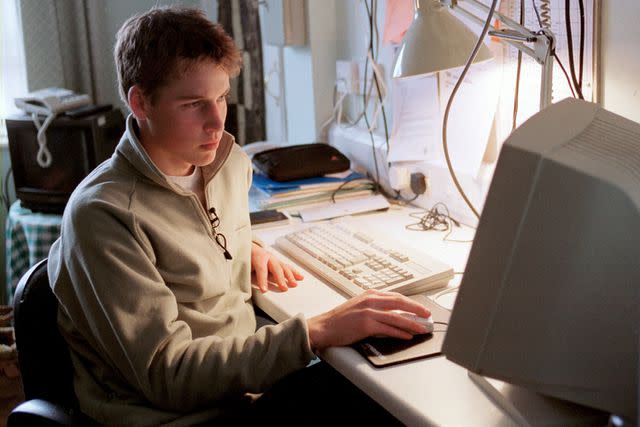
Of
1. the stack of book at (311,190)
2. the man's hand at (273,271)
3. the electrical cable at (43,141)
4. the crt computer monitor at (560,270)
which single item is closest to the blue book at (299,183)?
the stack of book at (311,190)

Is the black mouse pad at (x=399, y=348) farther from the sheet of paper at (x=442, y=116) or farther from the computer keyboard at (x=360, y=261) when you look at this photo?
the sheet of paper at (x=442, y=116)

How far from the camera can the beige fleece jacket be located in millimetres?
1174

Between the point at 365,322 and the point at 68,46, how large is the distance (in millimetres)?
2434

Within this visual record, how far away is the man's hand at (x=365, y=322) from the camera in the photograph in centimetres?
119

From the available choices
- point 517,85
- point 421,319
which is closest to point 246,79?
point 517,85

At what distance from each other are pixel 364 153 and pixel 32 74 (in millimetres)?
1644

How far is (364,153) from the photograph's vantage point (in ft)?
7.43

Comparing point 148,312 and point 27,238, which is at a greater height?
point 148,312

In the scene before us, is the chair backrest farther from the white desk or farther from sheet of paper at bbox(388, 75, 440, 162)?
sheet of paper at bbox(388, 75, 440, 162)

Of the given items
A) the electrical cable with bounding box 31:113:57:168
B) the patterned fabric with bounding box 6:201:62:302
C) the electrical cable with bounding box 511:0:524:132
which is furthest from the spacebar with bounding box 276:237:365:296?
the electrical cable with bounding box 31:113:57:168

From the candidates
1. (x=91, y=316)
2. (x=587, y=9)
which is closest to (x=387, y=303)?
(x=91, y=316)

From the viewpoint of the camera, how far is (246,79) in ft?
9.98

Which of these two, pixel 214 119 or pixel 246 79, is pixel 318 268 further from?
pixel 246 79

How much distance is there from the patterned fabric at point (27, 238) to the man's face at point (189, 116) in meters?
1.41
